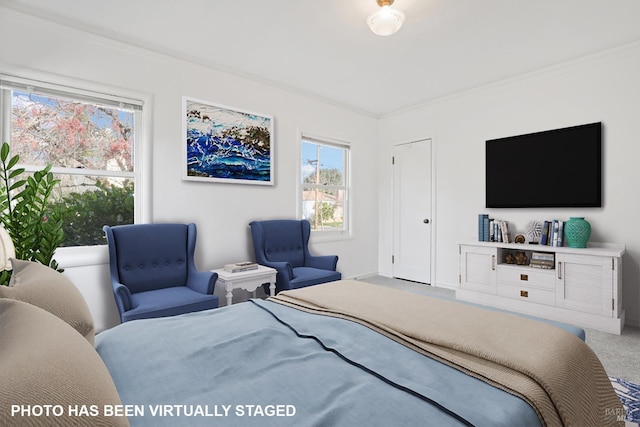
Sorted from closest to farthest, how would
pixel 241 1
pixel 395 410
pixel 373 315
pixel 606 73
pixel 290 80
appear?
pixel 395 410
pixel 373 315
pixel 241 1
pixel 606 73
pixel 290 80

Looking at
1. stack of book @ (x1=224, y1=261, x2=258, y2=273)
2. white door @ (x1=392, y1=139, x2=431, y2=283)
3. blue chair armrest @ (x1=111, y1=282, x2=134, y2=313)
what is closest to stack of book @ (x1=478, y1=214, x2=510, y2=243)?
white door @ (x1=392, y1=139, x2=431, y2=283)

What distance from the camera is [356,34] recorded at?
2971 mm

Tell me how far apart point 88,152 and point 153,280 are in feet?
4.31

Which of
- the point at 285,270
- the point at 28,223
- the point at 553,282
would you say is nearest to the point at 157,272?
the point at 28,223

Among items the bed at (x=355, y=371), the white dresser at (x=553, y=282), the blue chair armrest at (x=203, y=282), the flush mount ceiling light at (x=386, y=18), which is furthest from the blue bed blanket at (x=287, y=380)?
the white dresser at (x=553, y=282)

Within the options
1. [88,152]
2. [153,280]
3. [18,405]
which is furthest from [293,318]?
[88,152]

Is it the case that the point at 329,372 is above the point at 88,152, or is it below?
below

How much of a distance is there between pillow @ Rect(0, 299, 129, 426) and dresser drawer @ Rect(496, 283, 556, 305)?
12.6ft

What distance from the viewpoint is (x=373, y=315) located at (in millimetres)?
1578

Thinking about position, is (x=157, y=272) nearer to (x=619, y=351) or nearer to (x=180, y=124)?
(x=180, y=124)

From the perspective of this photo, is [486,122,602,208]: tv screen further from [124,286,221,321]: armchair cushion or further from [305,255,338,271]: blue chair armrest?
[124,286,221,321]: armchair cushion

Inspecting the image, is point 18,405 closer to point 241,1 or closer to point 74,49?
point 241,1

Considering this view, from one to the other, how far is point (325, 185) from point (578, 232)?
2947 mm

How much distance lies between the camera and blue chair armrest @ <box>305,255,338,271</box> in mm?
3863
